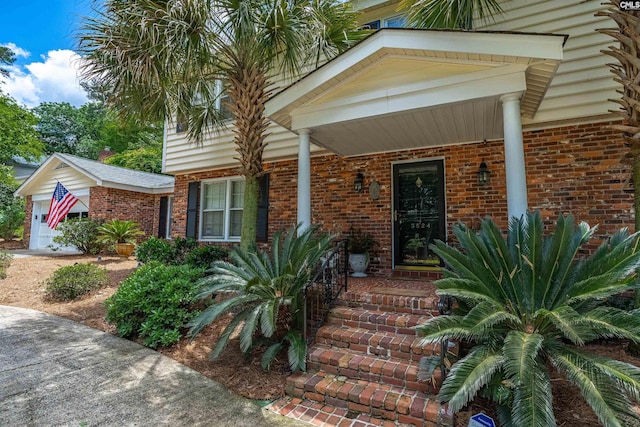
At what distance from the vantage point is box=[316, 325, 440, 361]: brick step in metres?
3.38

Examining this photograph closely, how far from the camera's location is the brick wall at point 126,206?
41.9ft

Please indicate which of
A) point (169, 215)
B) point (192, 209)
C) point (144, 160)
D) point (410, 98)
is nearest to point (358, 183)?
point (410, 98)

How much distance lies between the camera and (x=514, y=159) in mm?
3912

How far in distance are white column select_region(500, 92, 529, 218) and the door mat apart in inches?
58.6

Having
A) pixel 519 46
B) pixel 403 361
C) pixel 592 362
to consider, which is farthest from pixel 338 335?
pixel 519 46

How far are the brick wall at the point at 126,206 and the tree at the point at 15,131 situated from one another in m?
2.87

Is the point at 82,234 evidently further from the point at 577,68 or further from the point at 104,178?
the point at 577,68

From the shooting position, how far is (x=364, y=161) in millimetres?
6891

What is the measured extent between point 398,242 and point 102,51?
579 centimetres

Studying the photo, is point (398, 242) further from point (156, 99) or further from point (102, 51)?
point (102, 51)

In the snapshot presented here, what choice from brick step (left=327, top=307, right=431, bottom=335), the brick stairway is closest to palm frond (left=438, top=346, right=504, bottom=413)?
the brick stairway

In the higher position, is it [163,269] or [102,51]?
[102,51]

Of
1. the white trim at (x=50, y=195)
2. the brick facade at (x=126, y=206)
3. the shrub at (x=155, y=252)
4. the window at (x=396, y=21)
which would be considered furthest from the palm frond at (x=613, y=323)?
the white trim at (x=50, y=195)

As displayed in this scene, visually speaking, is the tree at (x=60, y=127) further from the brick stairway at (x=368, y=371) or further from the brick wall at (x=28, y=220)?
the brick stairway at (x=368, y=371)
